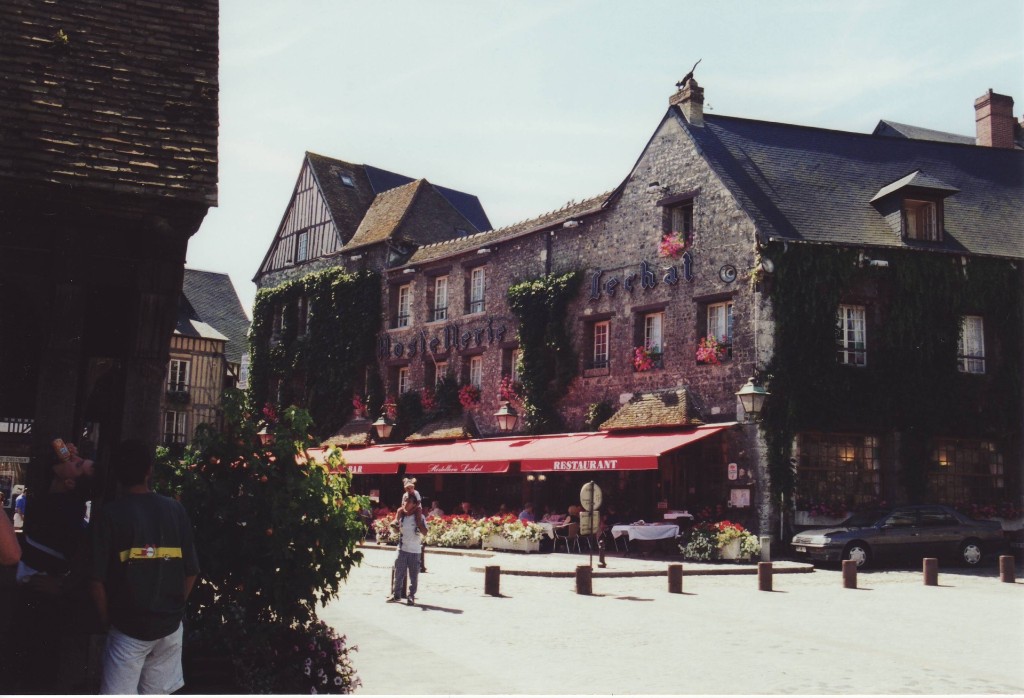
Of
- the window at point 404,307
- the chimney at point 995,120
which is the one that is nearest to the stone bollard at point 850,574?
the window at point 404,307

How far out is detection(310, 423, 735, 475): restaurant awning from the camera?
19703 millimetres

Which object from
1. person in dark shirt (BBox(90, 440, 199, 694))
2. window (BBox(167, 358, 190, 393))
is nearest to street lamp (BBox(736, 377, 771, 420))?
person in dark shirt (BBox(90, 440, 199, 694))

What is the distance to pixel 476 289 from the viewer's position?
27.6m

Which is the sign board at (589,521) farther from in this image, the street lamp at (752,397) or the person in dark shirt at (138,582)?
the person in dark shirt at (138,582)

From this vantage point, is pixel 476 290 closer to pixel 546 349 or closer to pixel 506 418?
pixel 546 349

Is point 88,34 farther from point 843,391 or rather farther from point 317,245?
point 317,245

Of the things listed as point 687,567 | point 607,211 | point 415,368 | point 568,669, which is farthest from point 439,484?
point 568,669

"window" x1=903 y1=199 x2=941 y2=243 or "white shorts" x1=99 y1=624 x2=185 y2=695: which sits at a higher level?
"window" x1=903 y1=199 x2=941 y2=243

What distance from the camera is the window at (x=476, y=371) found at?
26922 millimetres

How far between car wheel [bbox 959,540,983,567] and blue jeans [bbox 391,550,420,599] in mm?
11736

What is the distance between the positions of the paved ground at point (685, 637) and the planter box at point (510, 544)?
4938mm

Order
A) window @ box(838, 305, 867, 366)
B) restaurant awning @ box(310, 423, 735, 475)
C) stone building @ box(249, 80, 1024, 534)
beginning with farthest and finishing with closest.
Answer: window @ box(838, 305, 867, 366), stone building @ box(249, 80, 1024, 534), restaurant awning @ box(310, 423, 735, 475)

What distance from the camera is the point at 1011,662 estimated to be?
332 inches

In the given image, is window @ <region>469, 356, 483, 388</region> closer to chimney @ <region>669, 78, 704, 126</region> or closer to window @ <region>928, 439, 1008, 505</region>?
chimney @ <region>669, 78, 704, 126</region>
